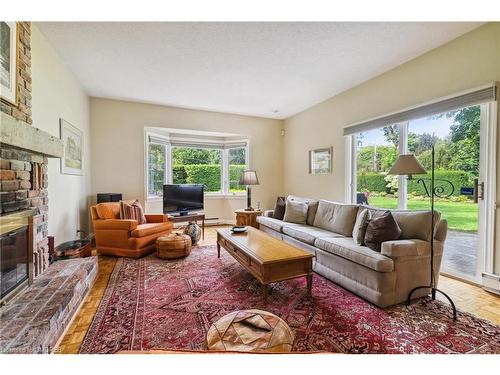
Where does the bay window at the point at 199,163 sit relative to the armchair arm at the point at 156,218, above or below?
above

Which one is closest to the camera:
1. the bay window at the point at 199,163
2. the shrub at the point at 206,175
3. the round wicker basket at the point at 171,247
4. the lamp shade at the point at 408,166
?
the lamp shade at the point at 408,166

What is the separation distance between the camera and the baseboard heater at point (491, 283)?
2311 millimetres

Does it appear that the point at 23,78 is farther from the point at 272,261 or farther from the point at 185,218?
the point at 185,218

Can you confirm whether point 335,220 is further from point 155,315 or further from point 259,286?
point 155,315

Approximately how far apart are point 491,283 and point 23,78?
4764 mm

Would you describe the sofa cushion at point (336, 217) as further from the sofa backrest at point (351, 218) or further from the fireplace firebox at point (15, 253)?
the fireplace firebox at point (15, 253)

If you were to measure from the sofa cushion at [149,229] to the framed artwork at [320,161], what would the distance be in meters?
Result: 3.00

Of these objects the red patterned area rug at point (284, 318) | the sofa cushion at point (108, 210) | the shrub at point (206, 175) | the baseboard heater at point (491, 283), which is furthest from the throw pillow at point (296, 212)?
the sofa cushion at point (108, 210)

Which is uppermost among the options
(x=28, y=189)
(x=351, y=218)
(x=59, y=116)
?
(x=59, y=116)

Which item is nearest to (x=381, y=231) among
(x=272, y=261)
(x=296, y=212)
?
(x=272, y=261)

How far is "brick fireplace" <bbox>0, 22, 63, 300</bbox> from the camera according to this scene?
1.72 m

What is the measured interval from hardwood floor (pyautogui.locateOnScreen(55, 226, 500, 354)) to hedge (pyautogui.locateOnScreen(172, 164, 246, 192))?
9.67ft

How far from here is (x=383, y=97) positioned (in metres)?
3.44

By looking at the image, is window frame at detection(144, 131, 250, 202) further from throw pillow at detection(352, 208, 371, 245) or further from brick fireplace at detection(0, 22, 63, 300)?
throw pillow at detection(352, 208, 371, 245)
